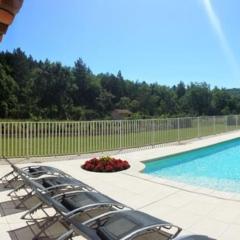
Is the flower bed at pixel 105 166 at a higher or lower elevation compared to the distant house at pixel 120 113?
lower

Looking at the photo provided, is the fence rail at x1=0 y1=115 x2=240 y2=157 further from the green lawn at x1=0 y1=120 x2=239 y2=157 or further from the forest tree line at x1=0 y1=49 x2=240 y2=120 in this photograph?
the forest tree line at x1=0 y1=49 x2=240 y2=120

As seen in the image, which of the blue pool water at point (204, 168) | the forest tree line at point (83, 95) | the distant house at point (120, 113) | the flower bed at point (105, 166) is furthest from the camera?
the distant house at point (120, 113)

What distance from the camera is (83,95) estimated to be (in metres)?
51.2

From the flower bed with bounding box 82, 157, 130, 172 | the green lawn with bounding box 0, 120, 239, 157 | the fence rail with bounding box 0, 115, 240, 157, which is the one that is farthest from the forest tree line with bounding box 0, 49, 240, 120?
the flower bed with bounding box 82, 157, 130, 172

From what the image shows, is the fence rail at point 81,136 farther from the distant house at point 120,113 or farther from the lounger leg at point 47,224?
the distant house at point 120,113

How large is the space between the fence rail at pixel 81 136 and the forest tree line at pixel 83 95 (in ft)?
67.2

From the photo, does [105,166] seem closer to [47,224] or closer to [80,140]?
[80,140]

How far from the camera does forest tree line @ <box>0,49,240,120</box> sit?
39250 millimetres

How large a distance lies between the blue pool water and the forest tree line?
69.8 ft

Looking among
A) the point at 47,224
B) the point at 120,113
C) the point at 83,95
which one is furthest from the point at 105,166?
the point at 83,95

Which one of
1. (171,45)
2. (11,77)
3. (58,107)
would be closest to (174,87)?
(58,107)

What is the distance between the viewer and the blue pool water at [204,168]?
967 cm

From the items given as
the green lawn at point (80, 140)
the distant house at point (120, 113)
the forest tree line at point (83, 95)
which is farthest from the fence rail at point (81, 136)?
the distant house at point (120, 113)

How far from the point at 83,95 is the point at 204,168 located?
131ft
